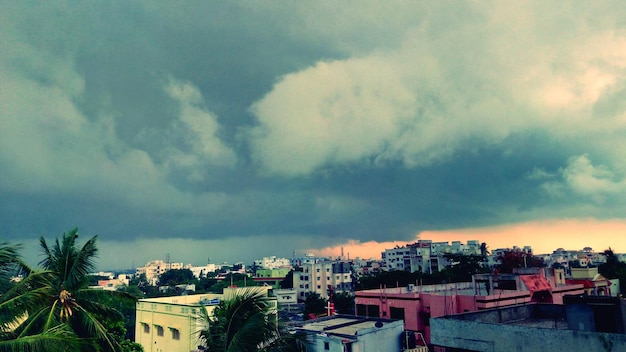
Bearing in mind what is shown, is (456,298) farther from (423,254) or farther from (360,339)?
(423,254)

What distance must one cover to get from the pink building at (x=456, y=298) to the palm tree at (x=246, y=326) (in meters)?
21.2

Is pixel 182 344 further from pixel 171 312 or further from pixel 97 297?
pixel 97 297

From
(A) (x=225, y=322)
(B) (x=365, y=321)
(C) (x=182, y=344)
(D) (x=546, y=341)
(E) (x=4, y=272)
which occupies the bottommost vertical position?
(C) (x=182, y=344)

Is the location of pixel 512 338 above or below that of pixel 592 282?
above

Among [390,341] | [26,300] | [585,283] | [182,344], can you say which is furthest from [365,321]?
[585,283]

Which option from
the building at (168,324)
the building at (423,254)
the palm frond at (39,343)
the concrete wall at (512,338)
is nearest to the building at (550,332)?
the concrete wall at (512,338)

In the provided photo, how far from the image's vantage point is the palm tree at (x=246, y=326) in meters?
11.9

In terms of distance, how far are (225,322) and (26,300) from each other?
7232 mm

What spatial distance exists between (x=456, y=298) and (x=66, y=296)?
2487 centimetres

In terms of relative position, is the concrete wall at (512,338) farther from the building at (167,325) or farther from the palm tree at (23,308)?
the building at (167,325)

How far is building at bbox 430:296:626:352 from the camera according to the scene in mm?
12250

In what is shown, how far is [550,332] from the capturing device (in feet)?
42.3

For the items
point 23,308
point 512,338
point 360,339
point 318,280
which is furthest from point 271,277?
point 512,338

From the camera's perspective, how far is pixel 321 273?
110 meters
